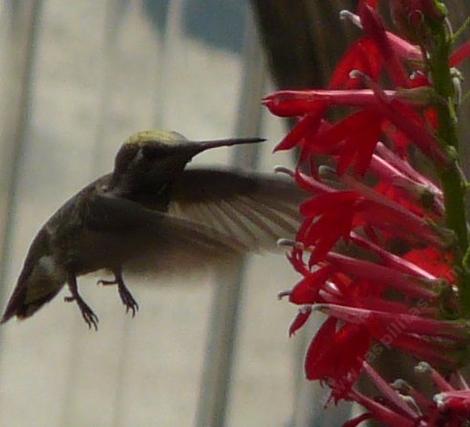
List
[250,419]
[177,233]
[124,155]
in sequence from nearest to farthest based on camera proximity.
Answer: [177,233] < [124,155] < [250,419]

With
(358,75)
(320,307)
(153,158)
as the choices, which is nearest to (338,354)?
(320,307)

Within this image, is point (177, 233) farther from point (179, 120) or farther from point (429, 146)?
point (179, 120)

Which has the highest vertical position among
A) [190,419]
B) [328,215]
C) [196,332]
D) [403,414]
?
[328,215]

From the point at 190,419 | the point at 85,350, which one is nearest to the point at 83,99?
the point at 85,350

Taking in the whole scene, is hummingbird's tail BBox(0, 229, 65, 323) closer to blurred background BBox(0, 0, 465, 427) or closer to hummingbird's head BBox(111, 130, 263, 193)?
hummingbird's head BBox(111, 130, 263, 193)

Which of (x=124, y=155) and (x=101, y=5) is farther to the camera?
Result: (x=101, y=5)

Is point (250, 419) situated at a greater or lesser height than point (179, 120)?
lesser

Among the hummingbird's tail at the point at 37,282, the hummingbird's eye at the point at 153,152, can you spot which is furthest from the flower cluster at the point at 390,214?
the hummingbird's tail at the point at 37,282

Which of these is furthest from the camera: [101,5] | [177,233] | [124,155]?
[101,5]
